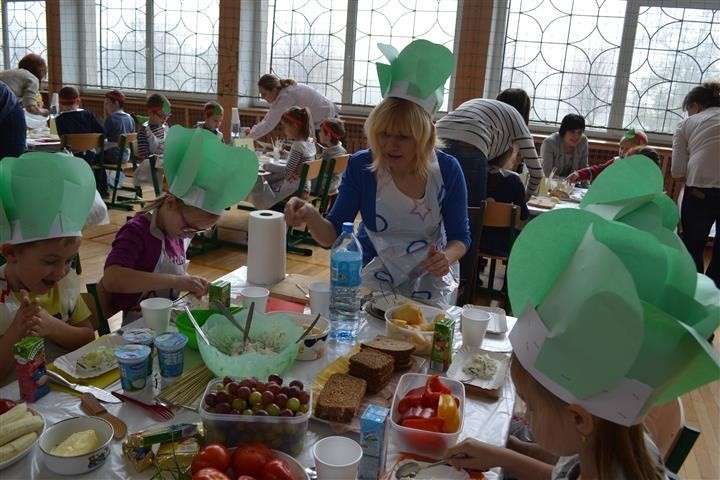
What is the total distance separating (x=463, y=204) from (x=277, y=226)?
727mm

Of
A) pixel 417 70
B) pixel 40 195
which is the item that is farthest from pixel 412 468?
pixel 417 70

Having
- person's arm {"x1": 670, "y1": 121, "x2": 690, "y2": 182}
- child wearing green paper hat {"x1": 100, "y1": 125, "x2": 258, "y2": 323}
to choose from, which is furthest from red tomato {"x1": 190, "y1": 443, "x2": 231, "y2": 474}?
person's arm {"x1": 670, "y1": 121, "x2": 690, "y2": 182}

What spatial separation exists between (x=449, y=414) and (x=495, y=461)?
0.12m

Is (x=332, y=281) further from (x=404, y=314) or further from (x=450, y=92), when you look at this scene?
(x=450, y=92)

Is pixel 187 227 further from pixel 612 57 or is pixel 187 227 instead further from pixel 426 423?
pixel 612 57

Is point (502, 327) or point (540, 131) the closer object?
point (502, 327)

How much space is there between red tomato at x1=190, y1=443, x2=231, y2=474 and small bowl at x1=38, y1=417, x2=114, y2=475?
19 cm

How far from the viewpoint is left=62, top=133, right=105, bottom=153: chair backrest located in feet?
16.9

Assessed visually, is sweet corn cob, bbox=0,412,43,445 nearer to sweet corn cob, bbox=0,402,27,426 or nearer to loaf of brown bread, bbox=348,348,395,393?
sweet corn cob, bbox=0,402,27,426

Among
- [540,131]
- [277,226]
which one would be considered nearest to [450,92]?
[540,131]

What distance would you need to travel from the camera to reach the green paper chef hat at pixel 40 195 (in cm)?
133

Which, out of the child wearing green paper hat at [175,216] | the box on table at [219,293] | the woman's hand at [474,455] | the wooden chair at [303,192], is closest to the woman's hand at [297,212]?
the child wearing green paper hat at [175,216]

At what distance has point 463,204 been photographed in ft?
7.13

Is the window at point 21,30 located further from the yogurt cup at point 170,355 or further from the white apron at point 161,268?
the yogurt cup at point 170,355
